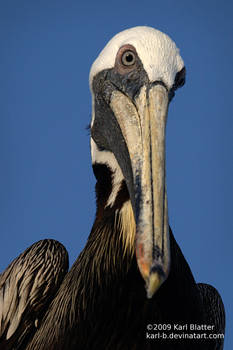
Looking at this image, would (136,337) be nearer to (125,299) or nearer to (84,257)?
(125,299)

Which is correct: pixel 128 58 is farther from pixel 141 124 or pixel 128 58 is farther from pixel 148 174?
pixel 148 174

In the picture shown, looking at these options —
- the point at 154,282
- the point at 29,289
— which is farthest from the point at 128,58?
the point at 29,289

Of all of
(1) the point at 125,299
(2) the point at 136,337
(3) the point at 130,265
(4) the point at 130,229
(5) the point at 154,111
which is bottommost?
(2) the point at 136,337

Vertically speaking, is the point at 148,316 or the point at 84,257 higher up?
the point at 84,257

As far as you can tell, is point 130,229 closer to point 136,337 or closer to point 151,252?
point 136,337

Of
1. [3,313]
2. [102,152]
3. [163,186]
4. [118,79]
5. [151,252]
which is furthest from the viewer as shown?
[3,313]

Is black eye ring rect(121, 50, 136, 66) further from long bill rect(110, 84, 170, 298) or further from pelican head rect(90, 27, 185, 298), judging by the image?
long bill rect(110, 84, 170, 298)

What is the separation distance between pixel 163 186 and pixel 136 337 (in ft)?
3.36

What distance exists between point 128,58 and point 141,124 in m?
0.59

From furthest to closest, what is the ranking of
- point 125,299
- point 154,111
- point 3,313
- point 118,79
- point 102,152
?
point 3,313 → point 102,152 → point 118,79 → point 125,299 → point 154,111

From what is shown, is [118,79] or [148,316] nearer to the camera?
[148,316]

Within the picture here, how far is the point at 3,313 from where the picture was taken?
3.94 m

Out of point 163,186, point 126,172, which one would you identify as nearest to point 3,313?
point 126,172

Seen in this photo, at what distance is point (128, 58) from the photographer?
124 inches
